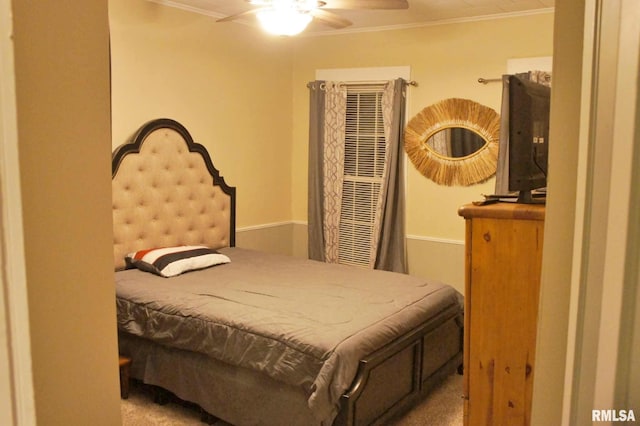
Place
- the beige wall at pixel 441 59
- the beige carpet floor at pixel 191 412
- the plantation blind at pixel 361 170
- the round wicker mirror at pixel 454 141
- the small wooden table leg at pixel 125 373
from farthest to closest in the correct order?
the plantation blind at pixel 361 170
the round wicker mirror at pixel 454 141
the beige wall at pixel 441 59
the small wooden table leg at pixel 125 373
the beige carpet floor at pixel 191 412

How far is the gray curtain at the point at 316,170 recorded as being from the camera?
5.36 m

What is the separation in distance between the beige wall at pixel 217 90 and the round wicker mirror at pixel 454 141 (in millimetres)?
1369

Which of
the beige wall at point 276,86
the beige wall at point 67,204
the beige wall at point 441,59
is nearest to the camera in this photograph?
the beige wall at point 67,204

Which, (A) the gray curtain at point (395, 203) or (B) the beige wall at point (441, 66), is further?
(A) the gray curtain at point (395, 203)

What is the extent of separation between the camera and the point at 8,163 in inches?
24.6

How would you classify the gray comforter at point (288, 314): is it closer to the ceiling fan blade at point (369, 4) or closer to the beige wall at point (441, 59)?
the beige wall at point (441, 59)

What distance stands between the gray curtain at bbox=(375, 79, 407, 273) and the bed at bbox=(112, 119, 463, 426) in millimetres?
953

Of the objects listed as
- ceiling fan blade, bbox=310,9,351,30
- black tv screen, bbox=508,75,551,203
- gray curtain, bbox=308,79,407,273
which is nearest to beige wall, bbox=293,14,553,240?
gray curtain, bbox=308,79,407,273

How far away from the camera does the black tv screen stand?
6.20ft

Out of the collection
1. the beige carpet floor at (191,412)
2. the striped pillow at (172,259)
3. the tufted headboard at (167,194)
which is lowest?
the beige carpet floor at (191,412)

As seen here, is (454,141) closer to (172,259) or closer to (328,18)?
(328,18)

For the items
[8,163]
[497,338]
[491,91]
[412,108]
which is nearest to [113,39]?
[412,108]

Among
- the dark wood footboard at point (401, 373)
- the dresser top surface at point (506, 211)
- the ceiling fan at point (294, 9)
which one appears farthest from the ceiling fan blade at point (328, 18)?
the dark wood footboard at point (401, 373)

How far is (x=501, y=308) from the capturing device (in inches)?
73.8
